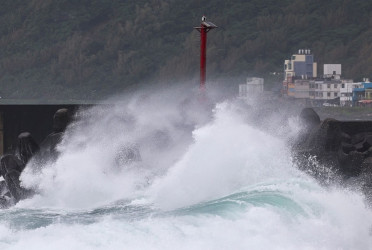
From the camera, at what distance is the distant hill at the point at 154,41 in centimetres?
8644

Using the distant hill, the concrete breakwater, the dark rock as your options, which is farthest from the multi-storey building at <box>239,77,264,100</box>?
the concrete breakwater

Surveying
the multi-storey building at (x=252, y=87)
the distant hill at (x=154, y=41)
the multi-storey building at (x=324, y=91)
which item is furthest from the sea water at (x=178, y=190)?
the distant hill at (x=154, y=41)

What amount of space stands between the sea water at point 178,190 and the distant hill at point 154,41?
65.5 metres

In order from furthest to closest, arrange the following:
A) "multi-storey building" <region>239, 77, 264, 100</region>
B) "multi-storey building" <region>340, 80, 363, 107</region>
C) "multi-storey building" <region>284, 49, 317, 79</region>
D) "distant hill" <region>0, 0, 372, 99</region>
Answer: "distant hill" <region>0, 0, 372, 99</region> < "multi-storey building" <region>284, 49, 317, 79</region> < "multi-storey building" <region>340, 80, 363, 107</region> < "multi-storey building" <region>239, 77, 264, 100</region>

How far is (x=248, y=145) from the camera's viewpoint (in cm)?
1452

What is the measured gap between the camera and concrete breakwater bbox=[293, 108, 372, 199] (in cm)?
1459

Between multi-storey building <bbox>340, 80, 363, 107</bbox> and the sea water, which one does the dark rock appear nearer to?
the sea water

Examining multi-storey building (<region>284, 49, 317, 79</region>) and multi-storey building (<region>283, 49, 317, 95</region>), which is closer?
multi-storey building (<region>283, 49, 317, 95</region>)

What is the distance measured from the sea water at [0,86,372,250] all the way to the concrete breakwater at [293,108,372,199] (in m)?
0.28

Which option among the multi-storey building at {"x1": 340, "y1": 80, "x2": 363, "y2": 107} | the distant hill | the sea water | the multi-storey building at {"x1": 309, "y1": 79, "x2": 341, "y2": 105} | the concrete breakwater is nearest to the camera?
the sea water

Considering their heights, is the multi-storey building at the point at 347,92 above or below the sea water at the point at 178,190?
below

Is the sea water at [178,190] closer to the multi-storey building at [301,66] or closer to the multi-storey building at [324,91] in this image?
the multi-storey building at [324,91]

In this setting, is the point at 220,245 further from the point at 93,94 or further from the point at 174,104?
the point at 93,94

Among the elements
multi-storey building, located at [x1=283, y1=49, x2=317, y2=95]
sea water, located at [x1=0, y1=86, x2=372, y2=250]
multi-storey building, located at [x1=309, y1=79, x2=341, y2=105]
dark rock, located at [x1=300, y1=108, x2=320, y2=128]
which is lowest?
multi-storey building, located at [x1=309, y1=79, x2=341, y2=105]
